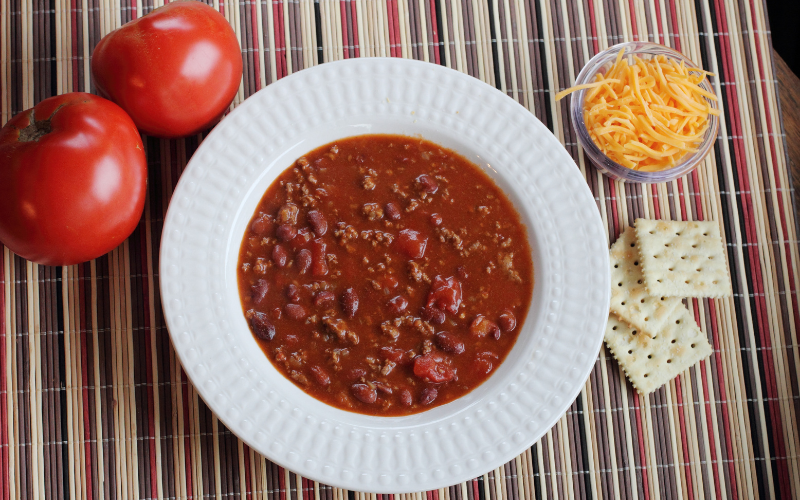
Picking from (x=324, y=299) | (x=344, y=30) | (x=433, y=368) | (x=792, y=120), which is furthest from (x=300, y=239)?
(x=792, y=120)

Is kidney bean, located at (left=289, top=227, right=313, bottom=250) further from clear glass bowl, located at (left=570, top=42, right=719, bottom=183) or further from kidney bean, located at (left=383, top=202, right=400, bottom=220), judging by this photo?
clear glass bowl, located at (left=570, top=42, right=719, bottom=183)

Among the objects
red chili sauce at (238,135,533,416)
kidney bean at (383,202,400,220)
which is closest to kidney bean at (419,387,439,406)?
red chili sauce at (238,135,533,416)

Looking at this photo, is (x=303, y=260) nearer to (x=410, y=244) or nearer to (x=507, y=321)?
(x=410, y=244)

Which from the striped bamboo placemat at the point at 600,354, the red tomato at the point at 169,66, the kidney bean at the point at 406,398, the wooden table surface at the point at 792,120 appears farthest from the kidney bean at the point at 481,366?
the wooden table surface at the point at 792,120

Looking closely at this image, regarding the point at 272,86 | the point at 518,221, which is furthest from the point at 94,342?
the point at 518,221

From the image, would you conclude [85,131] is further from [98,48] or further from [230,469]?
[230,469]
